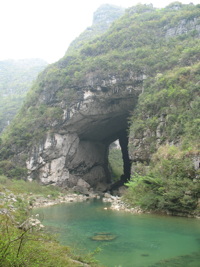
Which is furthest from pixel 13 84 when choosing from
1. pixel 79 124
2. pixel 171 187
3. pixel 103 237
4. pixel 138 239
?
pixel 138 239

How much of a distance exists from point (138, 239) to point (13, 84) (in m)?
71.4

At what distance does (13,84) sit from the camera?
74062mm

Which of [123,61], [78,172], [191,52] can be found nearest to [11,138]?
[78,172]

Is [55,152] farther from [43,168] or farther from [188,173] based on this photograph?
[188,173]

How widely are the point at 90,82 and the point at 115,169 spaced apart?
23.7 meters

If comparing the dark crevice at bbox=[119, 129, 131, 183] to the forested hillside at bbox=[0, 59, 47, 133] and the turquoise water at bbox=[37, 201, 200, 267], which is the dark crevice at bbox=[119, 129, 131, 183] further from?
the turquoise water at bbox=[37, 201, 200, 267]

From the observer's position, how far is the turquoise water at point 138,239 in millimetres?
7673

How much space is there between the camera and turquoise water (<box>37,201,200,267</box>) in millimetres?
7673

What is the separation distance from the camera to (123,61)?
3288 cm

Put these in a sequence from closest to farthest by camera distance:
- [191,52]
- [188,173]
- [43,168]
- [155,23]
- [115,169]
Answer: [188,173] < [191,52] < [43,168] < [155,23] < [115,169]

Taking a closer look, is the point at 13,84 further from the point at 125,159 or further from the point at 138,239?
the point at 138,239

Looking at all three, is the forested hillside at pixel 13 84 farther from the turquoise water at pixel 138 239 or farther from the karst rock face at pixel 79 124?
the turquoise water at pixel 138 239

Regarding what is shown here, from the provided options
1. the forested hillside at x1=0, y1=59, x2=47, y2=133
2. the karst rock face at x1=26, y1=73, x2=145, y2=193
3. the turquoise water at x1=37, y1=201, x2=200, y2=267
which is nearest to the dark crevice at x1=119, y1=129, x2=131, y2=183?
the karst rock face at x1=26, y1=73, x2=145, y2=193

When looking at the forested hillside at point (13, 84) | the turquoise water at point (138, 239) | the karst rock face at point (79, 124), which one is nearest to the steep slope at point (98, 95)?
the karst rock face at point (79, 124)
